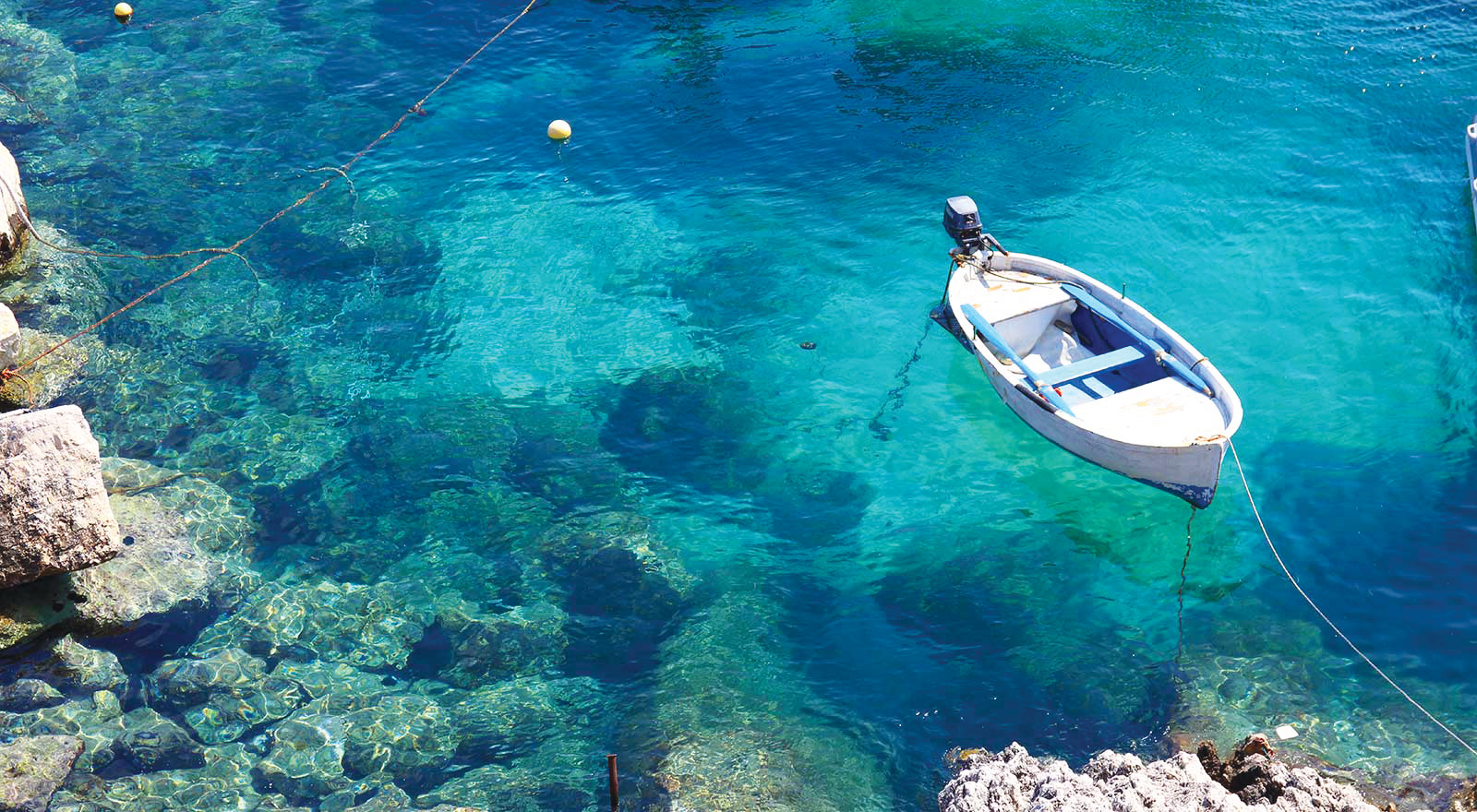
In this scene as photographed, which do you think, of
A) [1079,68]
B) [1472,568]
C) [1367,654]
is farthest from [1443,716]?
[1079,68]

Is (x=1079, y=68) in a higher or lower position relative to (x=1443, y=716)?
higher

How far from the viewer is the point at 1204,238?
1841 centimetres

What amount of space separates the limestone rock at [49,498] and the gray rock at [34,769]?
198cm

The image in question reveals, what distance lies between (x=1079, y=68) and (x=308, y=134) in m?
16.8

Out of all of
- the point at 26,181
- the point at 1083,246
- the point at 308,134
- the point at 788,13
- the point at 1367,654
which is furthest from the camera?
the point at 788,13

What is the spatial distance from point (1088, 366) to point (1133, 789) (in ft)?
21.3

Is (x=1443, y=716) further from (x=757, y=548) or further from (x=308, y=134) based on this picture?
(x=308, y=134)

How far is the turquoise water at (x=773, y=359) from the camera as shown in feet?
38.3

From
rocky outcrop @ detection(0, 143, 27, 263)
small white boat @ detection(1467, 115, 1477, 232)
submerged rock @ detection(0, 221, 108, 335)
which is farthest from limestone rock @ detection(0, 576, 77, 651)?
small white boat @ detection(1467, 115, 1477, 232)

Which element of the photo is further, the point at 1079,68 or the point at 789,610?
the point at 1079,68

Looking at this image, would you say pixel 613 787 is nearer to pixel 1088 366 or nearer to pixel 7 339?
pixel 1088 366

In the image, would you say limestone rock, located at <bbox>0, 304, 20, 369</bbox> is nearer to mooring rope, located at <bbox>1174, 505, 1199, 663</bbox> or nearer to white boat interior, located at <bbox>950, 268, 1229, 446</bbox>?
white boat interior, located at <bbox>950, 268, 1229, 446</bbox>

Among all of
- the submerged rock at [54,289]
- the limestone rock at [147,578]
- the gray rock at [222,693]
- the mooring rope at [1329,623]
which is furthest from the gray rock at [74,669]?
the mooring rope at [1329,623]

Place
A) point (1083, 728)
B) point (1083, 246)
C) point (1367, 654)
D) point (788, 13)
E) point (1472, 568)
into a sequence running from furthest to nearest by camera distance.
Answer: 1. point (788, 13)
2. point (1083, 246)
3. point (1472, 568)
4. point (1367, 654)
5. point (1083, 728)
